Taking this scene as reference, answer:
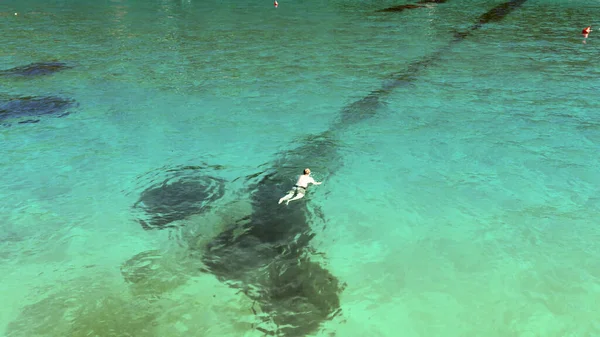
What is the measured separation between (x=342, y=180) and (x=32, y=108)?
53.4ft

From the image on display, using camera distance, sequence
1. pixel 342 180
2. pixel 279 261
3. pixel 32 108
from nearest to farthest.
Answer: pixel 279 261, pixel 342 180, pixel 32 108

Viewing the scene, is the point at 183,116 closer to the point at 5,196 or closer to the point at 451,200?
the point at 5,196

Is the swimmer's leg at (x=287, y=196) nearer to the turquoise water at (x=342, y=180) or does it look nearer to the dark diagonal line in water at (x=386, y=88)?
the turquoise water at (x=342, y=180)

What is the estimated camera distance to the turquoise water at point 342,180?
402 inches

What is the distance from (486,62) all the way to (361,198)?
17650mm

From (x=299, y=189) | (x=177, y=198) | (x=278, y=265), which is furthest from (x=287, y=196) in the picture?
(x=177, y=198)

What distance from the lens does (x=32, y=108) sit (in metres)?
21.0

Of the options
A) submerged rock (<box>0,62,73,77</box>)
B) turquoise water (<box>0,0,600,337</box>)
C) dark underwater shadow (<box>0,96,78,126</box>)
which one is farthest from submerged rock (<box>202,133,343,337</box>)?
submerged rock (<box>0,62,73,77</box>)

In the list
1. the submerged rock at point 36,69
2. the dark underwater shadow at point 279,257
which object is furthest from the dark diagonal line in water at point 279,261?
the submerged rock at point 36,69

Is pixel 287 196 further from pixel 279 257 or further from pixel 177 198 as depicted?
pixel 177 198

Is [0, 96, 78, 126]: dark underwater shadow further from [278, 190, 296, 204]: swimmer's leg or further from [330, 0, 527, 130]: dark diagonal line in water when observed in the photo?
[330, 0, 527, 130]: dark diagonal line in water

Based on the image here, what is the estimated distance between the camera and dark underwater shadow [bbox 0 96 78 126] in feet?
65.1

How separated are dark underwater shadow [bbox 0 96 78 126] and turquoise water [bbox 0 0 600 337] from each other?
78 cm

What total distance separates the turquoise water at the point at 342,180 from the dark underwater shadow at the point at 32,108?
2.56 ft
